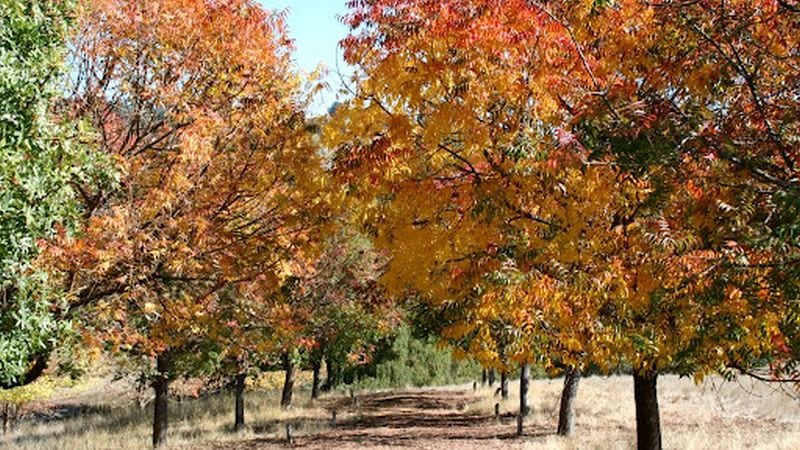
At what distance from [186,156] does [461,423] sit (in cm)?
1912

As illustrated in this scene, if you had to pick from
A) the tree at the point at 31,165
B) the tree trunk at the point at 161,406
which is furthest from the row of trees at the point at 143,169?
the tree trunk at the point at 161,406

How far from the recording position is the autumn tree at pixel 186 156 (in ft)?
31.7

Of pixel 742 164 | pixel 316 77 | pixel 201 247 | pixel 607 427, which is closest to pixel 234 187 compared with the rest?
pixel 201 247

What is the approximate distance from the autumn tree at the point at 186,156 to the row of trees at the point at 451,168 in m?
0.04

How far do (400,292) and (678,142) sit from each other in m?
5.72

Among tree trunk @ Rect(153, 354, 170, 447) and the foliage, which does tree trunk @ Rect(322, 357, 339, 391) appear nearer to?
tree trunk @ Rect(153, 354, 170, 447)

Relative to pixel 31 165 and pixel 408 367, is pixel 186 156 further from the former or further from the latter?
pixel 408 367

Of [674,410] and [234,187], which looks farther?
[674,410]

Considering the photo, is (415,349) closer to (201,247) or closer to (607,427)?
(607,427)

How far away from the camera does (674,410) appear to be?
2523 cm

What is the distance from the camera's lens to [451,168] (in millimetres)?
10414

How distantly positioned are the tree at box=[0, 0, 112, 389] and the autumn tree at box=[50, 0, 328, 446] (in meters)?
0.62

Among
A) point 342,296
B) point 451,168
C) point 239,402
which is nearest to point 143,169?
point 451,168

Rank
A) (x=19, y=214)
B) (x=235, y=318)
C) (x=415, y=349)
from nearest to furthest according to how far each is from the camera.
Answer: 1. (x=19, y=214)
2. (x=235, y=318)
3. (x=415, y=349)
